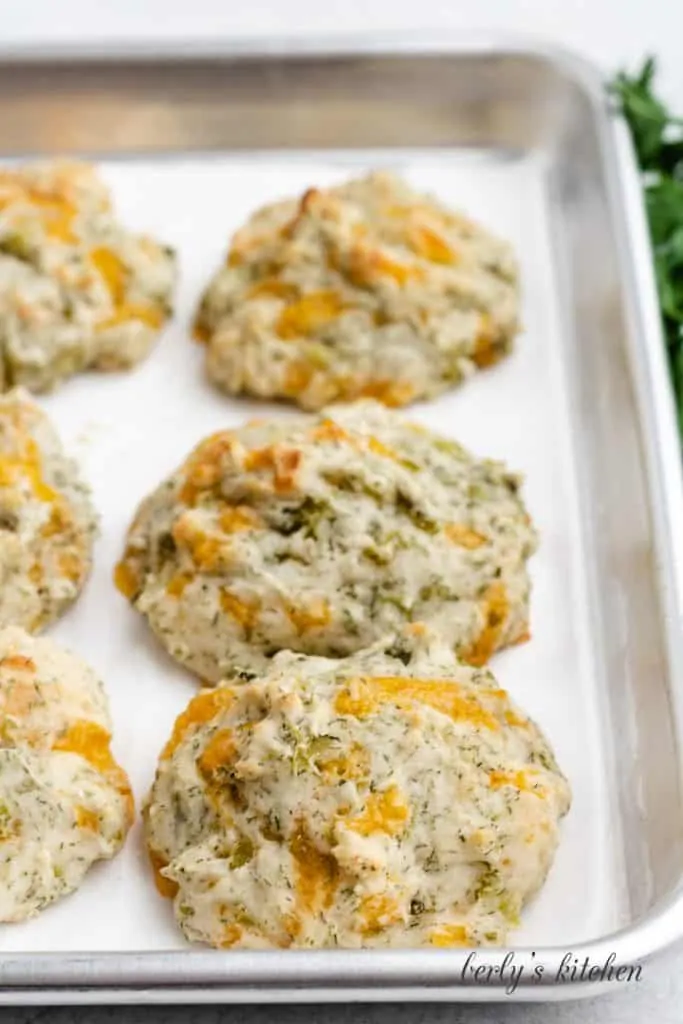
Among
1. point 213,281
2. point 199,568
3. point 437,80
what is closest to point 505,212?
point 437,80

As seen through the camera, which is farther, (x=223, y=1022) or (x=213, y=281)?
(x=213, y=281)

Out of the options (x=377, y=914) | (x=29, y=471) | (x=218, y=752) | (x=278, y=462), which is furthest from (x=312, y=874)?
(x=29, y=471)

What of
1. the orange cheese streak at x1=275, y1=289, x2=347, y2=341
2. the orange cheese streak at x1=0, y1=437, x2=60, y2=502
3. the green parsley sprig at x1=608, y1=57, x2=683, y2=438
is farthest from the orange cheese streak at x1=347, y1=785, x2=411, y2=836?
the green parsley sprig at x1=608, y1=57, x2=683, y2=438

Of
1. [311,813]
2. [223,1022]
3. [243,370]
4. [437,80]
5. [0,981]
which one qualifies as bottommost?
[223,1022]

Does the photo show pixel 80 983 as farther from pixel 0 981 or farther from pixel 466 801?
pixel 466 801

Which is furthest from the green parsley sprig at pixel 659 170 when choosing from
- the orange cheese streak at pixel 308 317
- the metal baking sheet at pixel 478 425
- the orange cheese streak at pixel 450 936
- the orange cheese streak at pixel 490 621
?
the orange cheese streak at pixel 450 936

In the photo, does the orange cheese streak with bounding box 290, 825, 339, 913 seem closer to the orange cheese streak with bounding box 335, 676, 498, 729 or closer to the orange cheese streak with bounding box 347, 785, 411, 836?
the orange cheese streak with bounding box 347, 785, 411, 836

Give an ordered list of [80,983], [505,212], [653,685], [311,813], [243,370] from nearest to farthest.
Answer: [80,983], [311,813], [653,685], [243,370], [505,212]
